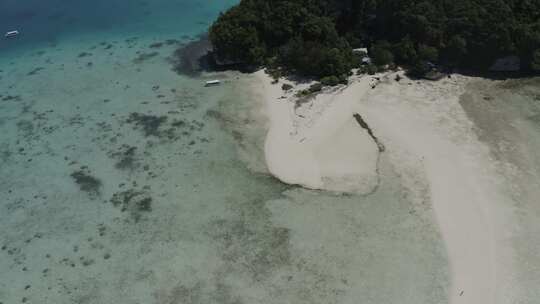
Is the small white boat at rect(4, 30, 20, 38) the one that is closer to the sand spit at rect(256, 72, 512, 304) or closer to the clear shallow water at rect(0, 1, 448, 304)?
the clear shallow water at rect(0, 1, 448, 304)

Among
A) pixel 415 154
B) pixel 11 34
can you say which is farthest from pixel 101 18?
pixel 415 154

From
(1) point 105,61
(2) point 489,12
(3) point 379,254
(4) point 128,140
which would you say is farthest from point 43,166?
(2) point 489,12

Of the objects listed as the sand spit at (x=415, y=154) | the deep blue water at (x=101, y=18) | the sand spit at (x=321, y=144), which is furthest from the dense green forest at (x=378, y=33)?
the deep blue water at (x=101, y=18)

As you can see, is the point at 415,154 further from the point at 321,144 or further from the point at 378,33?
the point at 378,33

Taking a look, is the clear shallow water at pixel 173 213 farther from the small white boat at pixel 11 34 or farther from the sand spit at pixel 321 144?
the small white boat at pixel 11 34

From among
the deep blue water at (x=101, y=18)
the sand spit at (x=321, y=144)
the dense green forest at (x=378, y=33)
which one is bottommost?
the sand spit at (x=321, y=144)
